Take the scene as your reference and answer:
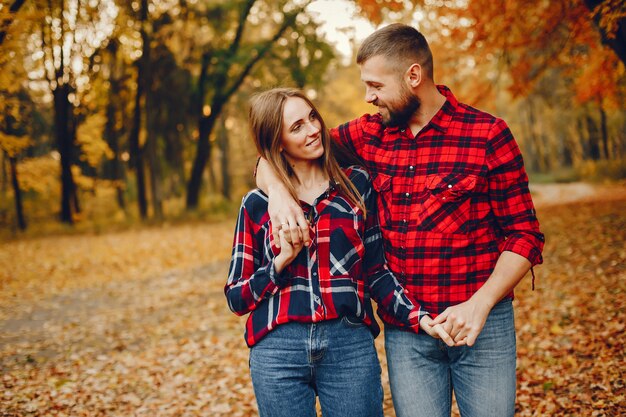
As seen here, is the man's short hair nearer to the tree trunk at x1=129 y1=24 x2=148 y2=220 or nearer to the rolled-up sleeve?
the rolled-up sleeve

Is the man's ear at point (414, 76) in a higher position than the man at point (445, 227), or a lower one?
higher

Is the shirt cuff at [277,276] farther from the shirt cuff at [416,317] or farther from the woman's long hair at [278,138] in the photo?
the shirt cuff at [416,317]

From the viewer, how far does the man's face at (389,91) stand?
239 centimetres

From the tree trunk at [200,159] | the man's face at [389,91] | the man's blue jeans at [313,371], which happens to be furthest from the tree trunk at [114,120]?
the man's blue jeans at [313,371]

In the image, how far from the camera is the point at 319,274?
7.66 ft

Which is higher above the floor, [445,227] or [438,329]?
[445,227]

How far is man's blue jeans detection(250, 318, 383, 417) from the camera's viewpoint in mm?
2285

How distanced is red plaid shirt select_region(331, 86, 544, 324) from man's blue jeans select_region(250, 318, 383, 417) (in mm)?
271

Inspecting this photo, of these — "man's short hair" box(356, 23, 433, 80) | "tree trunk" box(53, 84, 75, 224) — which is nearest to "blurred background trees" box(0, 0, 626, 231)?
"tree trunk" box(53, 84, 75, 224)

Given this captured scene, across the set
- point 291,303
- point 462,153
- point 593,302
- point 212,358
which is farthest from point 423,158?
point 593,302

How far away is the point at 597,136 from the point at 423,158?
27.6 m

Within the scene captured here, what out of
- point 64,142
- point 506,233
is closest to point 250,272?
point 506,233

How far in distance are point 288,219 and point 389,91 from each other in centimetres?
76

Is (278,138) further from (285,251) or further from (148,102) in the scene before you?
(148,102)
